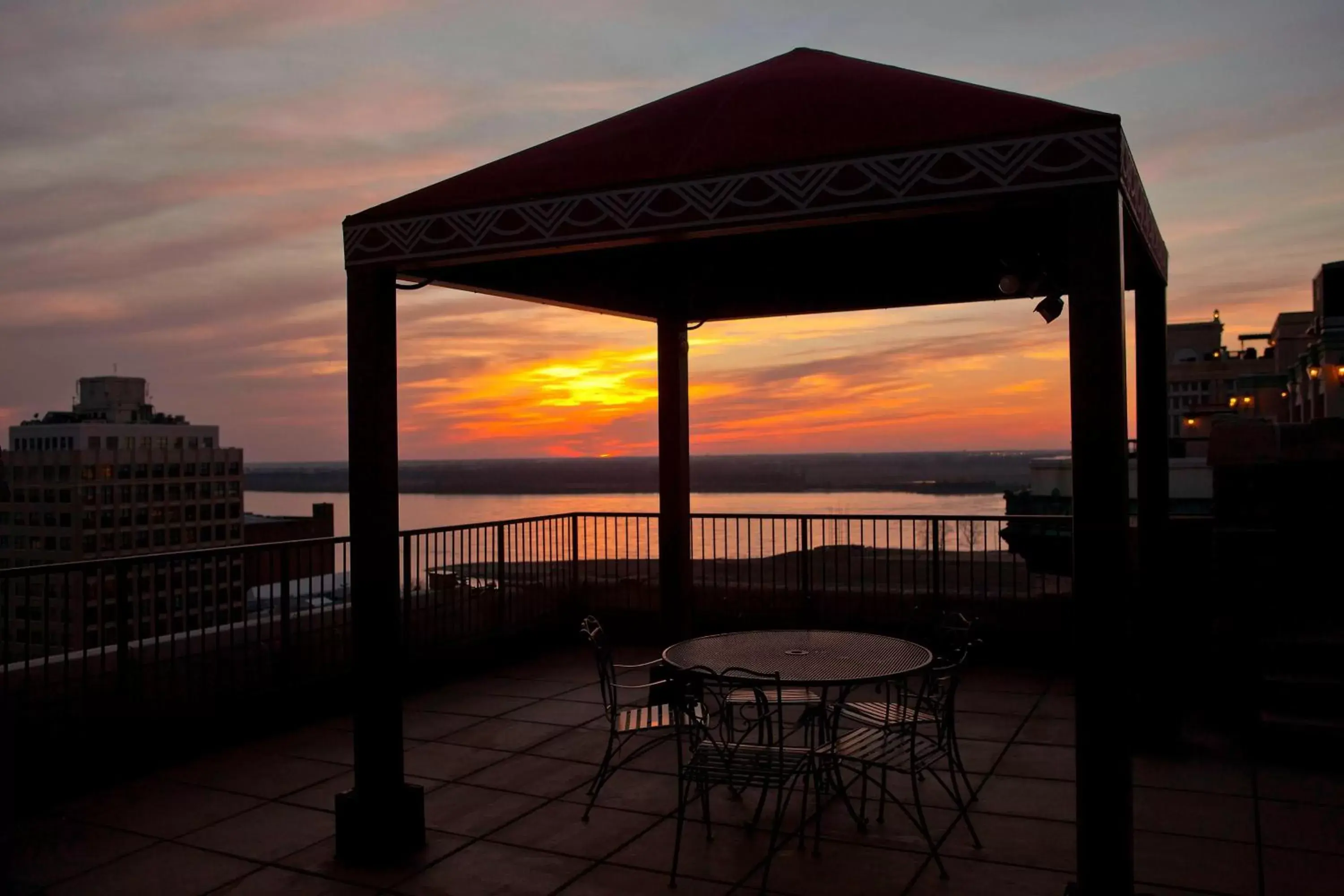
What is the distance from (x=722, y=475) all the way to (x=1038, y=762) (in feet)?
313

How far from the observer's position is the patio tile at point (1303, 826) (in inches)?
169

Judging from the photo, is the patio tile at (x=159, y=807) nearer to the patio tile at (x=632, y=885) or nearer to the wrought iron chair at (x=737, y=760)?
the patio tile at (x=632, y=885)

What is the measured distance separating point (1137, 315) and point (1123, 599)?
10.3ft

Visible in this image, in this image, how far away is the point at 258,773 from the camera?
555 centimetres

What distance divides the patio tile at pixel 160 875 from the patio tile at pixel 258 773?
820 mm

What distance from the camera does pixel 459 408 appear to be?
1377 inches

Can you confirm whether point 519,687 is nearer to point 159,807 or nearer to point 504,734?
point 504,734

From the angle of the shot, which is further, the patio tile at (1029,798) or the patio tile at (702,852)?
the patio tile at (1029,798)

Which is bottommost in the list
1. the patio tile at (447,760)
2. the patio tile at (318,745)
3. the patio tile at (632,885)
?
the patio tile at (318,745)

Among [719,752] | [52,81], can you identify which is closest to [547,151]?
[719,752]

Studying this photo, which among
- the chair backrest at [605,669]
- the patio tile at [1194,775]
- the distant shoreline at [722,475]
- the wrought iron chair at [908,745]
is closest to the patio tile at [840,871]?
the wrought iron chair at [908,745]

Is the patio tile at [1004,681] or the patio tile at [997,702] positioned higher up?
the patio tile at [997,702]

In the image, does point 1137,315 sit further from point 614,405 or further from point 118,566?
point 614,405

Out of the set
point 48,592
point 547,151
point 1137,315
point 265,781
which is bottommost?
point 265,781
